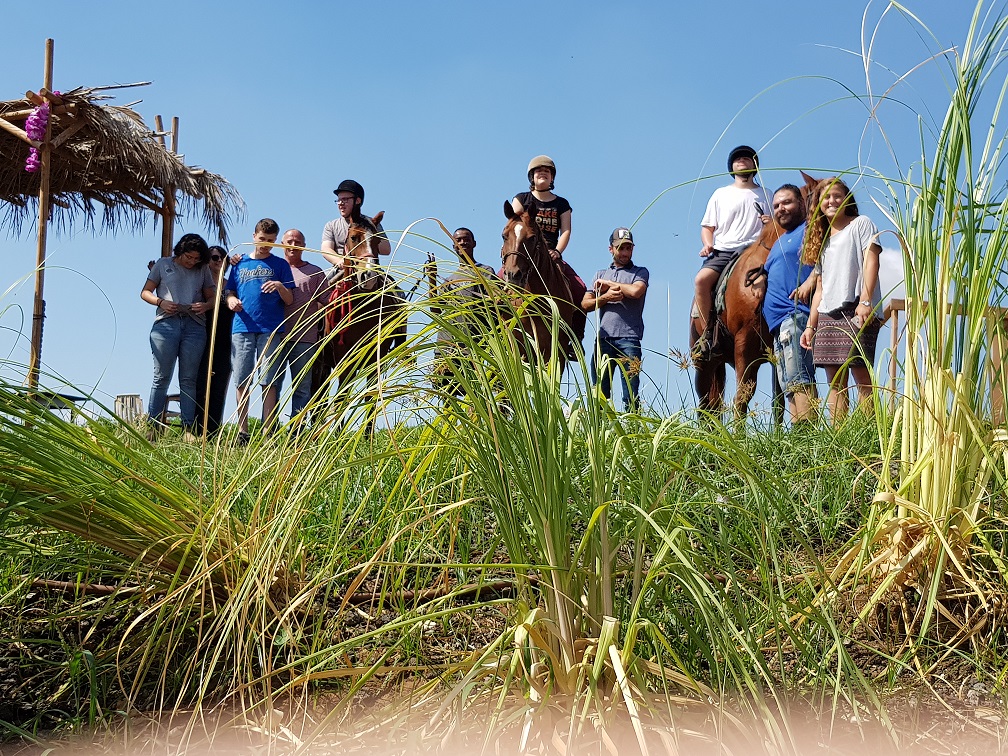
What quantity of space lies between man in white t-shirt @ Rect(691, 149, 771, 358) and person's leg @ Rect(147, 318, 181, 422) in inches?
148

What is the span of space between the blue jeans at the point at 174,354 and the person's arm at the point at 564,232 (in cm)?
265

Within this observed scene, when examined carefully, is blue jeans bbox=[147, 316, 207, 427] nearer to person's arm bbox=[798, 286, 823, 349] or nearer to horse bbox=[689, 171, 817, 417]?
horse bbox=[689, 171, 817, 417]

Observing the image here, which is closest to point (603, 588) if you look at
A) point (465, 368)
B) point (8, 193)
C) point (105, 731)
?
point (465, 368)

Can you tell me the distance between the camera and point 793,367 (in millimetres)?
5328

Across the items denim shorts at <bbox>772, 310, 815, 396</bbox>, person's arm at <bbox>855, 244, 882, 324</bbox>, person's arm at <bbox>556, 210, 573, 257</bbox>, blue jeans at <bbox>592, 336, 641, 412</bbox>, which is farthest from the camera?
person's arm at <bbox>556, 210, 573, 257</bbox>

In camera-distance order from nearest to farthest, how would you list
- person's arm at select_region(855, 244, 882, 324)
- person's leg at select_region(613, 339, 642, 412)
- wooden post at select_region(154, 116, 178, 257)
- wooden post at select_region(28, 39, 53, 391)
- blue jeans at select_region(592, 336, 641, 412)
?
blue jeans at select_region(592, 336, 641, 412) < person's leg at select_region(613, 339, 642, 412) < person's arm at select_region(855, 244, 882, 324) < wooden post at select_region(28, 39, 53, 391) < wooden post at select_region(154, 116, 178, 257)

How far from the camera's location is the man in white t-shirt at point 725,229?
21.9 feet

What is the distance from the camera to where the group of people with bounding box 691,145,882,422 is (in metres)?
4.64

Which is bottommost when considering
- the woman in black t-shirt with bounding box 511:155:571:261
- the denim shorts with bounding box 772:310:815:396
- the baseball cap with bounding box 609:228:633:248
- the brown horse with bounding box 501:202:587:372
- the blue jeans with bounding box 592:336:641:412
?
the blue jeans with bounding box 592:336:641:412

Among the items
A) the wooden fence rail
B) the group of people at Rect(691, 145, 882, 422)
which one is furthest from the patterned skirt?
the wooden fence rail

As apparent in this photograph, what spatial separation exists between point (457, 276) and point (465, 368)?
20 cm

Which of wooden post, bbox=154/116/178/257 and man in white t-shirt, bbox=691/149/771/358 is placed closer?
man in white t-shirt, bbox=691/149/771/358

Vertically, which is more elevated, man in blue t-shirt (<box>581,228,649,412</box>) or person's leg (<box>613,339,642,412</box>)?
man in blue t-shirt (<box>581,228,649,412</box>)

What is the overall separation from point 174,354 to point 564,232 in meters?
2.95
